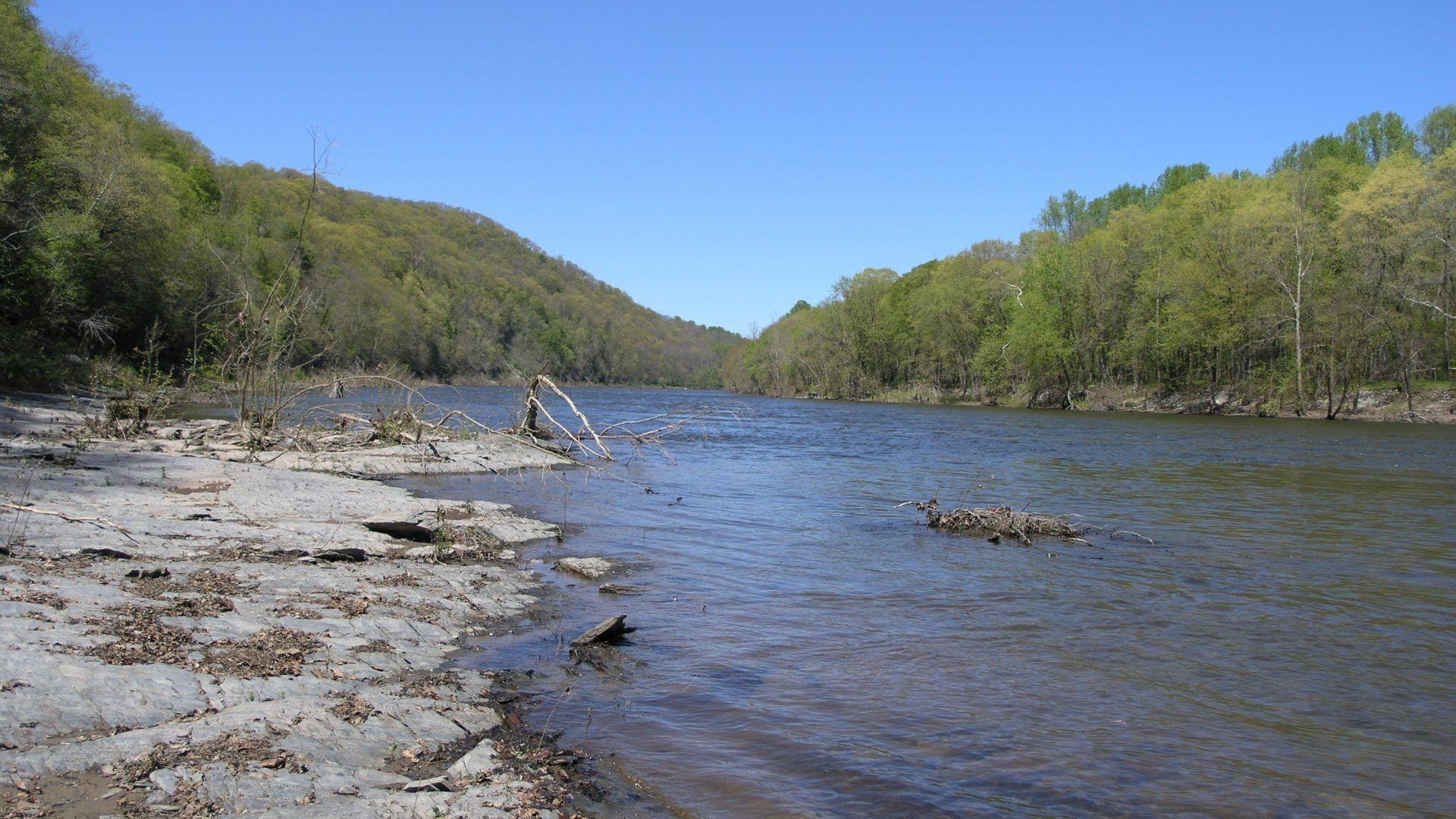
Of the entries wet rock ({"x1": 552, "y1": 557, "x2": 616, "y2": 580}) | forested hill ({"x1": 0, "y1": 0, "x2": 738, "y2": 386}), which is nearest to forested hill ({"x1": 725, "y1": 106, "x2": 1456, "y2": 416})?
forested hill ({"x1": 0, "y1": 0, "x2": 738, "y2": 386})

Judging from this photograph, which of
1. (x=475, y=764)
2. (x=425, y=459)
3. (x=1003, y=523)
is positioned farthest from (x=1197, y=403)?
(x=475, y=764)

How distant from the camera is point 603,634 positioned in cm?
721

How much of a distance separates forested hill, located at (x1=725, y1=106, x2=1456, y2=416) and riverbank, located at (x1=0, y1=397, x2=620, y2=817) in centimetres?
4970

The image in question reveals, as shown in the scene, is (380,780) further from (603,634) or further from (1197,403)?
(1197,403)

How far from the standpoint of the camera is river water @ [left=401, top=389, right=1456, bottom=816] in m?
5.13

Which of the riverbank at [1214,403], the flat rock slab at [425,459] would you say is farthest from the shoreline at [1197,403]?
the flat rock slab at [425,459]

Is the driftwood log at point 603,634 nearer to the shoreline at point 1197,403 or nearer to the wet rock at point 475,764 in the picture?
the wet rock at point 475,764

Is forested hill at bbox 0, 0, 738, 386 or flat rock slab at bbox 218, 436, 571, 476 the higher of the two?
forested hill at bbox 0, 0, 738, 386

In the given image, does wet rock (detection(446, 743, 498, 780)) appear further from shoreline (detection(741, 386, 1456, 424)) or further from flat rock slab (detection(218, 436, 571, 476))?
shoreline (detection(741, 386, 1456, 424))

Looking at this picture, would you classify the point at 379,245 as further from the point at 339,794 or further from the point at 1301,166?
the point at 339,794

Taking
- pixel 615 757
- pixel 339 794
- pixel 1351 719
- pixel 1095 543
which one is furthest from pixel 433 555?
pixel 1095 543

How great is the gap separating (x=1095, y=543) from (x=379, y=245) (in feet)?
390

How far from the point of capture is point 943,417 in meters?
51.0

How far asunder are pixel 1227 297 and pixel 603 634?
54.8m
